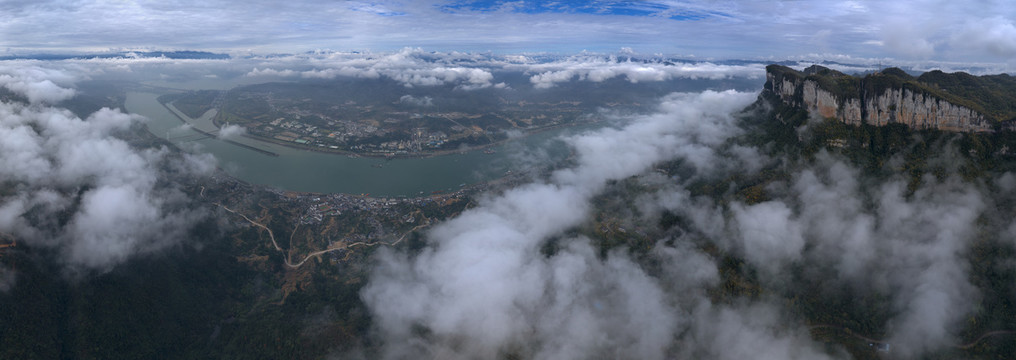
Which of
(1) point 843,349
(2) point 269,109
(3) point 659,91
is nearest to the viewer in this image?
(1) point 843,349

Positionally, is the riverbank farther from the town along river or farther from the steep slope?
the steep slope

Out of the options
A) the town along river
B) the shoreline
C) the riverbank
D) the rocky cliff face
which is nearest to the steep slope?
the rocky cliff face

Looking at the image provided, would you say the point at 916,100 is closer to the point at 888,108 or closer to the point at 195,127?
the point at 888,108

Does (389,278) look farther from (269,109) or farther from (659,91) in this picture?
(659,91)

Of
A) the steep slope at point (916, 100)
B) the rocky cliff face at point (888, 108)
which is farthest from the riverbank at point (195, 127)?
the steep slope at point (916, 100)

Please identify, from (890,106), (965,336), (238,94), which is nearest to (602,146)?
(890,106)
